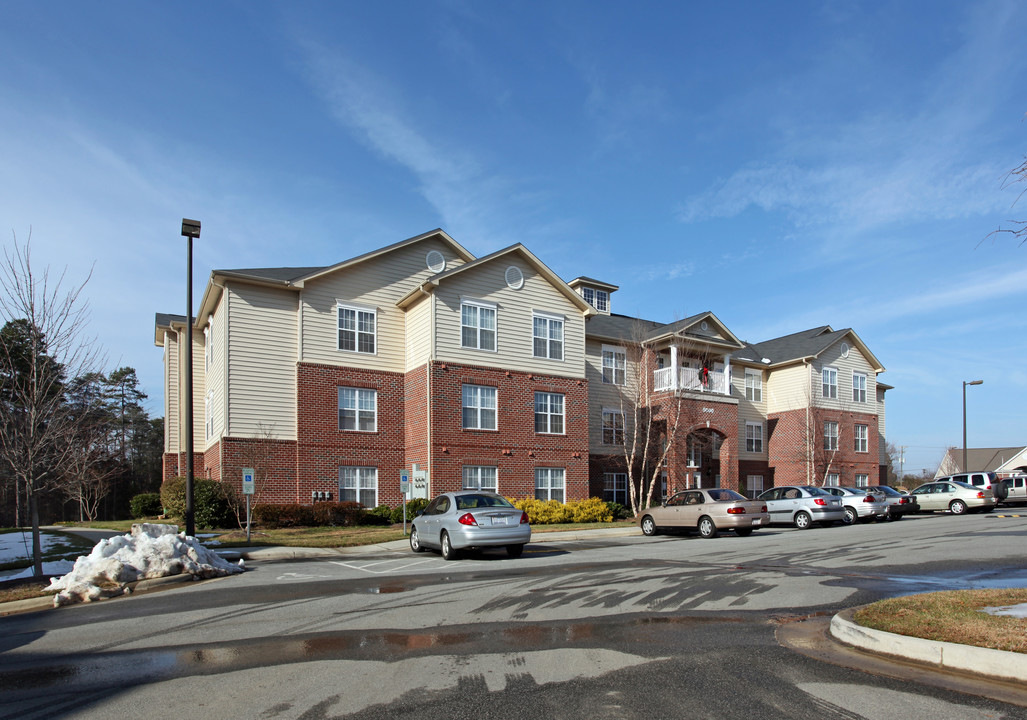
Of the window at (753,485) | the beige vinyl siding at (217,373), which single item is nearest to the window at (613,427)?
the window at (753,485)

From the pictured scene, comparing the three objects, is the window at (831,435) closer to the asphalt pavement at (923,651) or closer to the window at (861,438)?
the window at (861,438)

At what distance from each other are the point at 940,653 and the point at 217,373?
26.3 metres

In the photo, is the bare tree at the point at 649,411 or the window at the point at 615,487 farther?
the window at the point at 615,487

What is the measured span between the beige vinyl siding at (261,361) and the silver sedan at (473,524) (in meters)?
11.5

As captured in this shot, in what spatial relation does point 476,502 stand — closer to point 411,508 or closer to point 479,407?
point 411,508

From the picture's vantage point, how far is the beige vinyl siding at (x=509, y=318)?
92.2ft

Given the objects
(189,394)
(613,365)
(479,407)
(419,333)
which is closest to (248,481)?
(189,394)

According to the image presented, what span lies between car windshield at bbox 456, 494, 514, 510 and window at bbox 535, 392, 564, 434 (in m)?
13.2

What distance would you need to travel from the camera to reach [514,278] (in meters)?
30.2

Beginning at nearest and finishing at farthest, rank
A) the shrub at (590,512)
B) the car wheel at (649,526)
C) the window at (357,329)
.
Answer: the car wheel at (649,526) < the window at (357,329) < the shrub at (590,512)

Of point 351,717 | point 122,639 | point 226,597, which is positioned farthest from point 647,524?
point 351,717

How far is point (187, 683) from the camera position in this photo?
650 cm

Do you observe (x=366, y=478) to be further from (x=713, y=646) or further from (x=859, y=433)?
(x=859, y=433)

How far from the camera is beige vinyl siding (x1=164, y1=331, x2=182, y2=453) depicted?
35938 millimetres
